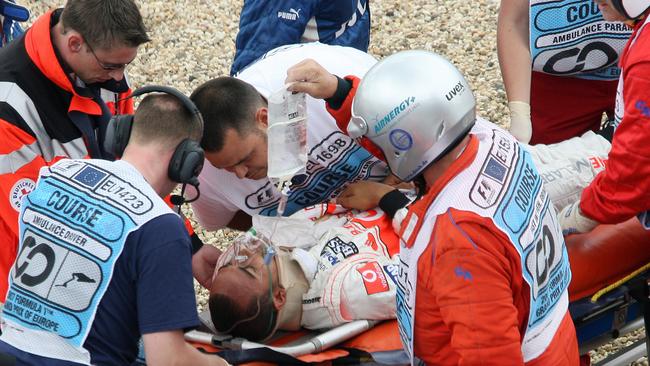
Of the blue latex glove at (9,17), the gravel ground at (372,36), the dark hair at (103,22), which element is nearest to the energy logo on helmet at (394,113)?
the dark hair at (103,22)

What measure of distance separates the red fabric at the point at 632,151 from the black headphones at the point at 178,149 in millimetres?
1541

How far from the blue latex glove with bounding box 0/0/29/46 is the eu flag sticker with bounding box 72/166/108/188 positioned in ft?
6.65

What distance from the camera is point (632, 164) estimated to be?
12.1 feet

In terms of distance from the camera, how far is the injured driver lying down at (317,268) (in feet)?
13.1

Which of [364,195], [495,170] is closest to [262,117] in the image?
[364,195]

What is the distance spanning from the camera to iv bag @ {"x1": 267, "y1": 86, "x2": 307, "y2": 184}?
3.99 m

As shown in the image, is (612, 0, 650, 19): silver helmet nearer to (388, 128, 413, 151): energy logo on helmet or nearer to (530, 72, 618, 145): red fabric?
(388, 128, 413, 151): energy logo on helmet

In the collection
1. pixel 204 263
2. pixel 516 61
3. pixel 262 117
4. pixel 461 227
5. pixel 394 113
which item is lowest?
pixel 204 263

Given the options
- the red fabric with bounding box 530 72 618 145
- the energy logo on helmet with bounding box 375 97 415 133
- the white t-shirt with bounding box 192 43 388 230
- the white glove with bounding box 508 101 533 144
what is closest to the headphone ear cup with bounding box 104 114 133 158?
the energy logo on helmet with bounding box 375 97 415 133

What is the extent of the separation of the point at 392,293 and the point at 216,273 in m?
0.72

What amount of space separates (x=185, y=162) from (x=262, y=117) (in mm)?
887

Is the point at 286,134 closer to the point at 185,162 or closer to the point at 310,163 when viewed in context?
the point at 310,163

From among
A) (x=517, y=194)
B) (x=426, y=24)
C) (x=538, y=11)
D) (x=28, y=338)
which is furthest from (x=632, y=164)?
(x=426, y=24)

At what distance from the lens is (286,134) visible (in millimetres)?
4016
